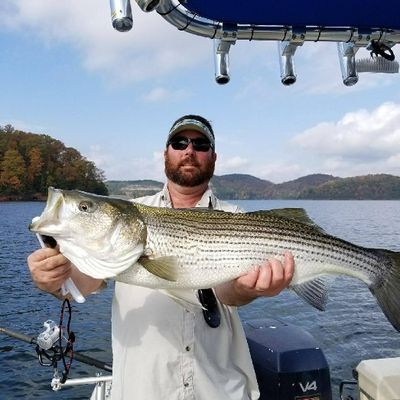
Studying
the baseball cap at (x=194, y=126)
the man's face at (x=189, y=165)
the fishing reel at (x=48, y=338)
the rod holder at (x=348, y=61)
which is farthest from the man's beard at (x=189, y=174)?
the fishing reel at (x=48, y=338)

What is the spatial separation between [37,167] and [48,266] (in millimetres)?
99125

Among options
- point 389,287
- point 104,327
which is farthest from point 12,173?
point 389,287

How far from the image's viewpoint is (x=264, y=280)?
10.9 feet

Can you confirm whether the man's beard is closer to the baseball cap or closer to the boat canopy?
the baseball cap

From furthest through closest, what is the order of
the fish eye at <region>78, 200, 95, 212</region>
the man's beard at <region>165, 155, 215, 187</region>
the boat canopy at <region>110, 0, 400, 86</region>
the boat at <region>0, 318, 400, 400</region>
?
the boat at <region>0, 318, 400, 400</region>
the man's beard at <region>165, 155, 215, 187</region>
the boat canopy at <region>110, 0, 400, 86</region>
the fish eye at <region>78, 200, 95, 212</region>

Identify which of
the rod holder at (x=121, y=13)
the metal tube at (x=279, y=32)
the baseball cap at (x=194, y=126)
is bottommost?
the baseball cap at (x=194, y=126)

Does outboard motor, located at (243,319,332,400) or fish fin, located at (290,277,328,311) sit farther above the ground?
fish fin, located at (290,277,328,311)

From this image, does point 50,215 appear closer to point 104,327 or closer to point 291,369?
point 291,369

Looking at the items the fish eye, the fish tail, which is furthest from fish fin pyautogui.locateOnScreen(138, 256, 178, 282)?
the fish tail

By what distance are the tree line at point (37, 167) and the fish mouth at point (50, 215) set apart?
87.5 metres

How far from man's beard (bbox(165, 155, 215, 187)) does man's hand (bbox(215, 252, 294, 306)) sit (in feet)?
3.87

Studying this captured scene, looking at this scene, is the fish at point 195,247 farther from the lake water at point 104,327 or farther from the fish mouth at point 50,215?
the lake water at point 104,327

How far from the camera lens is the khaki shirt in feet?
11.5

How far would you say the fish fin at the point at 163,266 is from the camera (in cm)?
324
